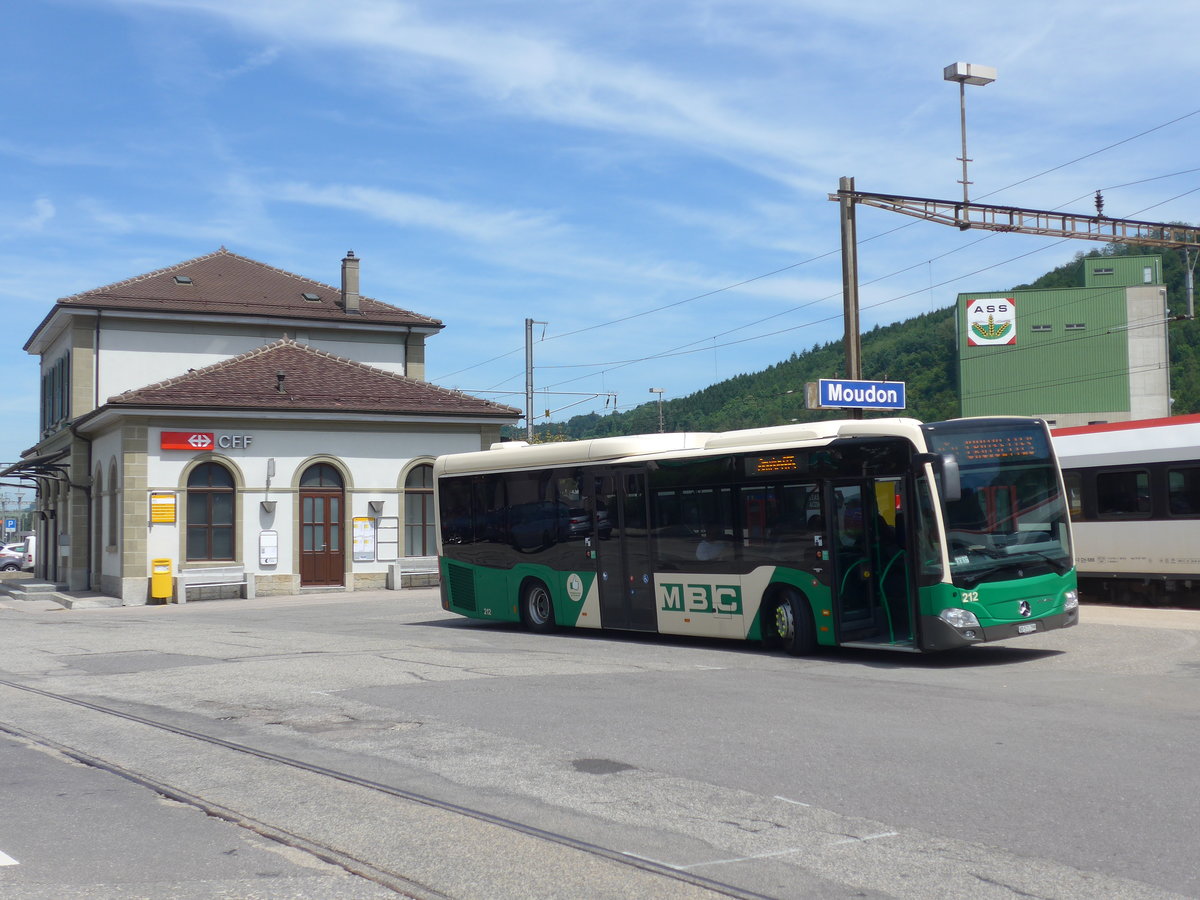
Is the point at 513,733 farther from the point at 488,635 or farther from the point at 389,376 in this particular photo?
the point at 389,376

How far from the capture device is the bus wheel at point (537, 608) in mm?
19719

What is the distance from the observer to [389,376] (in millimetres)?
38125

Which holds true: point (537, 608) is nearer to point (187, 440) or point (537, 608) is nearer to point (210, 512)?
point (210, 512)

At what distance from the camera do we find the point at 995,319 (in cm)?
7175

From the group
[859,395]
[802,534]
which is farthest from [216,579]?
[802,534]

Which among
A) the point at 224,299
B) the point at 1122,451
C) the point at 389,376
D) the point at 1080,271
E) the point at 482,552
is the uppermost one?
the point at 1080,271

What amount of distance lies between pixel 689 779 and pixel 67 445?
119ft

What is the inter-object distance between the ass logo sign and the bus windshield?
59712mm

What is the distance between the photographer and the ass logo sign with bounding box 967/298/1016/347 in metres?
71.6

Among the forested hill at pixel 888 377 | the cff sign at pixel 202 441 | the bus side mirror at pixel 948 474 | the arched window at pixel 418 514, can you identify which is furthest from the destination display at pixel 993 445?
the forested hill at pixel 888 377

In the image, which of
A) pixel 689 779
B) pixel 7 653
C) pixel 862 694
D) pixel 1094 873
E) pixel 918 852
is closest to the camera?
pixel 1094 873

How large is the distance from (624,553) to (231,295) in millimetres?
30855

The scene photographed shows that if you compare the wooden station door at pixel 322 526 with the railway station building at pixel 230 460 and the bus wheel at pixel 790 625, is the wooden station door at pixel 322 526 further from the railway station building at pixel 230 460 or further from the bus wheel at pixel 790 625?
the bus wheel at pixel 790 625

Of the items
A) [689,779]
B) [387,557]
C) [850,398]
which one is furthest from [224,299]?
[689,779]
